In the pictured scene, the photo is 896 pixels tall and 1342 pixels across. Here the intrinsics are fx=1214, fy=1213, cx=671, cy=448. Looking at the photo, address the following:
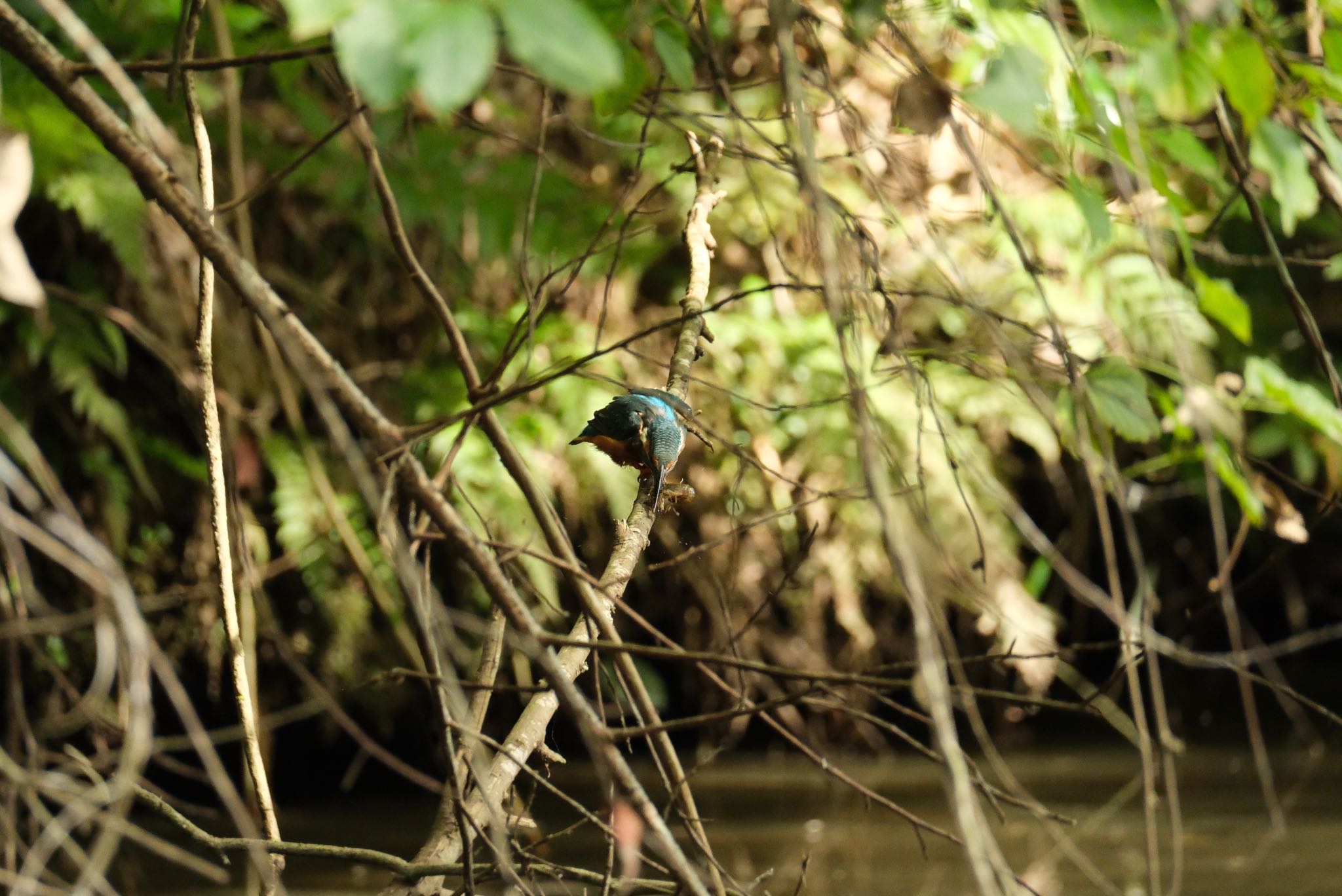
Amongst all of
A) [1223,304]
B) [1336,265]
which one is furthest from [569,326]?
[1223,304]

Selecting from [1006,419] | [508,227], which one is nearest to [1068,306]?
[1006,419]

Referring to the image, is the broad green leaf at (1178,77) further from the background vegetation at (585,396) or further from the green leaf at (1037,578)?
the green leaf at (1037,578)

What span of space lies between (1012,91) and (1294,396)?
806mm

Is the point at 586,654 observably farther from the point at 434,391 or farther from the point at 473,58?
the point at 434,391

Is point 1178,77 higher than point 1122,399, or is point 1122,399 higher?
point 1178,77

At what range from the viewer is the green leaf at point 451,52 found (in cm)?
47

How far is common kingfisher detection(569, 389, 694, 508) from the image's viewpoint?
3.90 ft

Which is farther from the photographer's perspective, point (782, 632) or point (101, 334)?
point (782, 632)

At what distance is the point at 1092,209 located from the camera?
0.87 meters

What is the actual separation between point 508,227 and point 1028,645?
1.96m

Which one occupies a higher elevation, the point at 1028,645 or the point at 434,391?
the point at 434,391

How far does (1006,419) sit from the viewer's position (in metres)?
3.71

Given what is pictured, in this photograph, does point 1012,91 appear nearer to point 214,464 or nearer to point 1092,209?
point 1092,209

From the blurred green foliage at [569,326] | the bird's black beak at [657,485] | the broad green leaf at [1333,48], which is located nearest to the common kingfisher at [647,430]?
the bird's black beak at [657,485]
